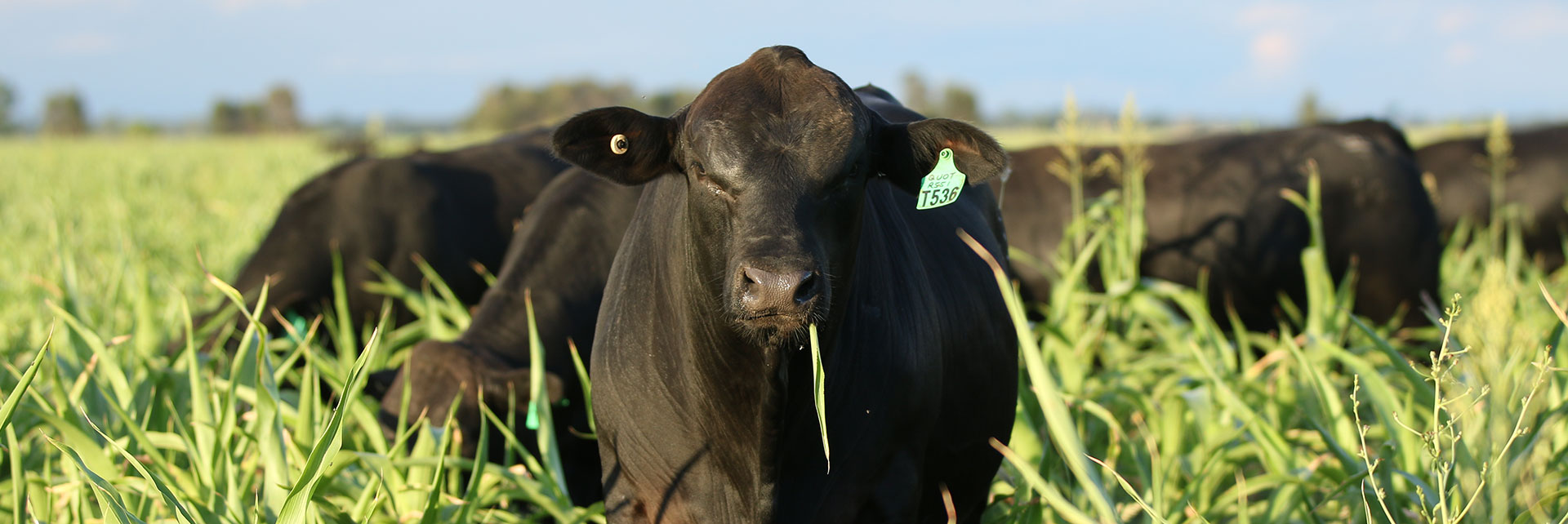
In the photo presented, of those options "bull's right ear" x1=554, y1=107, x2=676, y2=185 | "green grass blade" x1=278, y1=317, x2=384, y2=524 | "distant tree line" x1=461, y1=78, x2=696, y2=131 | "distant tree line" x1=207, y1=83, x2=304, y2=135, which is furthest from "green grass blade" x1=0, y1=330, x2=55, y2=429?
"distant tree line" x1=207, y1=83, x2=304, y2=135

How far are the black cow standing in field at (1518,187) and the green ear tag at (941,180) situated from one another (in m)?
7.57

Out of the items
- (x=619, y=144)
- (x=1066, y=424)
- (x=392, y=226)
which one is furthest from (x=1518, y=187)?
(x=1066, y=424)

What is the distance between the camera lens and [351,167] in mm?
6664

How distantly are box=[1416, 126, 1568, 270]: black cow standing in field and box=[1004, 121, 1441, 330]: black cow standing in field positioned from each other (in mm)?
2191

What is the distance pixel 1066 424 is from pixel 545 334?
9.26 ft

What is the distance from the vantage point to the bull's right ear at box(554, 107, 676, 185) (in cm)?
263

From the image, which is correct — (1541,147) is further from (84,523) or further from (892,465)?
(84,523)

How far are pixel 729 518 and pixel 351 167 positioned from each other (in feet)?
15.3

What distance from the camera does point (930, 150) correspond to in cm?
270

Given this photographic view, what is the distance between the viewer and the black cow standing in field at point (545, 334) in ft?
12.8

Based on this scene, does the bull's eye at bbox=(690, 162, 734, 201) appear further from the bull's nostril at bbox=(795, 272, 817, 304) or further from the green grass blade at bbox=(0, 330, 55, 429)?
the green grass blade at bbox=(0, 330, 55, 429)

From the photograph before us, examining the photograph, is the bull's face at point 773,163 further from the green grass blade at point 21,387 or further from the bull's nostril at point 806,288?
the green grass blade at point 21,387

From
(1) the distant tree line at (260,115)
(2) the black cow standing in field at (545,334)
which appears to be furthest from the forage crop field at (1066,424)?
(1) the distant tree line at (260,115)

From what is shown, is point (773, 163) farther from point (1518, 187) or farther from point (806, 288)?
point (1518, 187)
